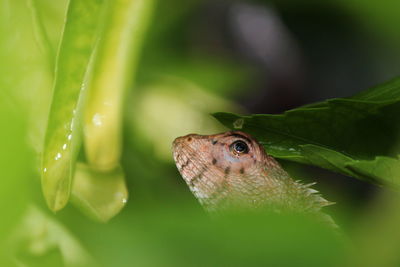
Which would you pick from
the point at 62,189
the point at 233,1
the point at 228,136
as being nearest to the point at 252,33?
the point at 233,1

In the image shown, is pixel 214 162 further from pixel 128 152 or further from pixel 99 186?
pixel 99 186

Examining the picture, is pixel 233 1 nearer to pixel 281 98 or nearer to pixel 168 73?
pixel 281 98

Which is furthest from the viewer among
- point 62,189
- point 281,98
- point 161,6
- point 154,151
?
point 281,98

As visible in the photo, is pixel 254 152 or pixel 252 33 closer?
pixel 254 152

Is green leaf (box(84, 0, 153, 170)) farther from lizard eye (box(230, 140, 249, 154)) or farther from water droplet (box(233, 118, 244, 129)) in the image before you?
lizard eye (box(230, 140, 249, 154))

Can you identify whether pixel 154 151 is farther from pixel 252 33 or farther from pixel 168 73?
pixel 252 33

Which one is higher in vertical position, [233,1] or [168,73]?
[233,1]

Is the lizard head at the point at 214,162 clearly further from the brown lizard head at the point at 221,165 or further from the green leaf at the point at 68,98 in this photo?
the green leaf at the point at 68,98

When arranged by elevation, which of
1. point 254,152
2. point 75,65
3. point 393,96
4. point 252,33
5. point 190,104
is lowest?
point 75,65

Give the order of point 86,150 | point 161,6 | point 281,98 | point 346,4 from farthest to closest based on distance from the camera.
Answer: point 281,98 → point 161,6 → point 86,150 → point 346,4
